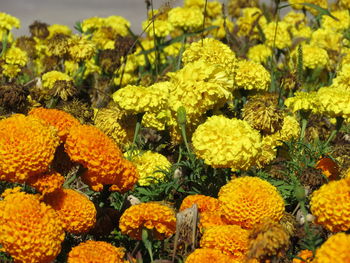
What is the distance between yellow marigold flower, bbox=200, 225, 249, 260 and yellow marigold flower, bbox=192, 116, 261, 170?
529 millimetres

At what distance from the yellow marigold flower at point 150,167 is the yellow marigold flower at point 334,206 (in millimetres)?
1392

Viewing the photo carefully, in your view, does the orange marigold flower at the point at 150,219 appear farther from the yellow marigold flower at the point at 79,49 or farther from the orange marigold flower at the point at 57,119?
the yellow marigold flower at the point at 79,49

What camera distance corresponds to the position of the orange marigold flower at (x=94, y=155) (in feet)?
8.77

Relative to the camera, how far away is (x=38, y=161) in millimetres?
2490

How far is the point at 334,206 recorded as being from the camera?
7.56 feet

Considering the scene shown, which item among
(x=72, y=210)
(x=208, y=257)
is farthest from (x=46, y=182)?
(x=208, y=257)

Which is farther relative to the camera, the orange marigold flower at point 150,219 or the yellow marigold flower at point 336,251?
the orange marigold flower at point 150,219

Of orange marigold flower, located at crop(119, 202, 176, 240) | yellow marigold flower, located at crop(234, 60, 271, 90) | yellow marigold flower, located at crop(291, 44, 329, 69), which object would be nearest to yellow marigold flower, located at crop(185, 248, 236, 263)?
orange marigold flower, located at crop(119, 202, 176, 240)

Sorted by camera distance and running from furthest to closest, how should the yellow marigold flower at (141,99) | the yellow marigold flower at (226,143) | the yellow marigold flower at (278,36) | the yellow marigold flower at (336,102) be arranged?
the yellow marigold flower at (278,36), the yellow marigold flower at (336,102), the yellow marigold flower at (141,99), the yellow marigold flower at (226,143)

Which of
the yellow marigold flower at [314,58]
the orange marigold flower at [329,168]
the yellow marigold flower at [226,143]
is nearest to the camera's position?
the yellow marigold flower at [226,143]

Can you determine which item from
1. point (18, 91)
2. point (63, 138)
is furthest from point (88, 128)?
point (18, 91)

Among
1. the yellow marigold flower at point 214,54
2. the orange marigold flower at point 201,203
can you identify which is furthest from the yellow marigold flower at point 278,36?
the orange marigold flower at point 201,203

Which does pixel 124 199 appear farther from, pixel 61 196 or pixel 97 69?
pixel 97 69

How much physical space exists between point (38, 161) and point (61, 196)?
Result: 232 mm
